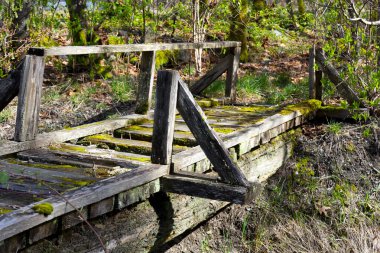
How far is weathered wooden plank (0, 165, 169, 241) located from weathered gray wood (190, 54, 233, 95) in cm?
443

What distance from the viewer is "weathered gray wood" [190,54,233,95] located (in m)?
9.46

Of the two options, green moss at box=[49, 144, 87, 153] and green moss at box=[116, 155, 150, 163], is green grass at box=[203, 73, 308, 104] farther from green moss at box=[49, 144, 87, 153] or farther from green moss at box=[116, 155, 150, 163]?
green moss at box=[116, 155, 150, 163]

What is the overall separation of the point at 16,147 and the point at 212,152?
6.09 feet

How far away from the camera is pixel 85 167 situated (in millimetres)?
5270

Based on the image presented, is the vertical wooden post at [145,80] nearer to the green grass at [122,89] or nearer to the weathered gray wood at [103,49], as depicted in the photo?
the weathered gray wood at [103,49]

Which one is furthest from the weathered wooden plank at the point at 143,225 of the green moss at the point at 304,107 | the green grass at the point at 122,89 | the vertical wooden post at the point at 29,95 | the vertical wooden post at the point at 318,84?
the green grass at the point at 122,89

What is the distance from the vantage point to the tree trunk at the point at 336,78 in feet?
28.7

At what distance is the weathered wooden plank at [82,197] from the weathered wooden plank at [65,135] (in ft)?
4.29

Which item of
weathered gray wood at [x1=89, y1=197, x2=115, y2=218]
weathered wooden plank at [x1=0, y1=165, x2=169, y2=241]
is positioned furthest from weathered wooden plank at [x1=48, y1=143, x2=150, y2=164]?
weathered gray wood at [x1=89, y1=197, x2=115, y2=218]

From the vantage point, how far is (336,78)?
885 cm

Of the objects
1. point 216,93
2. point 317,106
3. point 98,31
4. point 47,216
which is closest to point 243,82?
point 216,93

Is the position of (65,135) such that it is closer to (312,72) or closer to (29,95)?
(29,95)

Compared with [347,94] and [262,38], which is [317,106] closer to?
[347,94]

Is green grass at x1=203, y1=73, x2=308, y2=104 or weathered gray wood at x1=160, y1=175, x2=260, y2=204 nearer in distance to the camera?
weathered gray wood at x1=160, y1=175, x2=260, y2=204
